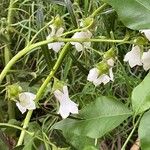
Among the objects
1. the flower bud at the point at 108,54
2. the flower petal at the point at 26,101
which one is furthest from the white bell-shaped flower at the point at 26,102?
the flower bud at the point at 108,54

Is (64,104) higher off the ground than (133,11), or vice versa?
(133,11)

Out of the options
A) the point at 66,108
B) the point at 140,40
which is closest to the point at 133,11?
the point at 140,40

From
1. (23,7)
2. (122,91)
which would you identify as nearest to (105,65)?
(122,91)

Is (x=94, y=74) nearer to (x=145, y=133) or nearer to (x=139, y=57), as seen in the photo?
(x=139, y=57)

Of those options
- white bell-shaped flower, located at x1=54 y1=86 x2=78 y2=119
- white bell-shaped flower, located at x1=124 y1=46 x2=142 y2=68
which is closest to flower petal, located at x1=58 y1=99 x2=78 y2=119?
white bell-shaped flower, located at x1=54 y1=86 x2=78 y2=119

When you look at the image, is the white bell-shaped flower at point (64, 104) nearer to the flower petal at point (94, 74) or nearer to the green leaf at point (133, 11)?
the flower petal at point (94, 74)

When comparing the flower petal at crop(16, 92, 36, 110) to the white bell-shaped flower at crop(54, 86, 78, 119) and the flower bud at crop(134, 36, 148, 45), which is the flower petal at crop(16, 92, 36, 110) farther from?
the flower bud at crop(134, 36, 148, 45)
